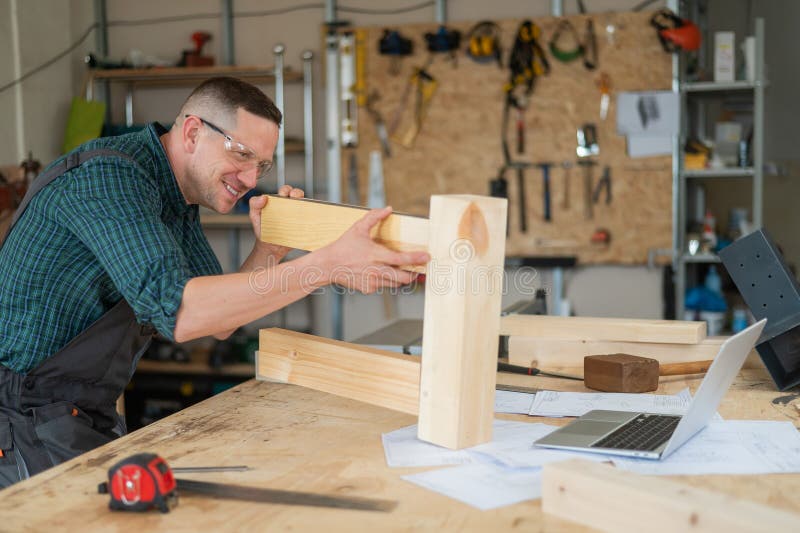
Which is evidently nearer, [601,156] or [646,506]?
[646,506]

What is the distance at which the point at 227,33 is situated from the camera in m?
5.33

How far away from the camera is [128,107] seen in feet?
18.0

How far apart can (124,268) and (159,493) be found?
1.83ft

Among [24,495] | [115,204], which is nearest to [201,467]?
[24,495]

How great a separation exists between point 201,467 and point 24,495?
0.28 meters

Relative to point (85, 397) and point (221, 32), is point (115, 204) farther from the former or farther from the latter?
point (221, 32)

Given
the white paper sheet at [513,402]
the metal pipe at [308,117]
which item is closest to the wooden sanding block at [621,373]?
the white paper sheet at [513,402]

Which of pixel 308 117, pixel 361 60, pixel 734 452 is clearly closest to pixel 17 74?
pixel 308 117

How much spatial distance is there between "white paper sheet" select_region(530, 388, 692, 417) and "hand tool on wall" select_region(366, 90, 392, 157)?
3.23 metres

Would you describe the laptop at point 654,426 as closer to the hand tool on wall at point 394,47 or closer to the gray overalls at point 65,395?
the gray overalls at point 65,395

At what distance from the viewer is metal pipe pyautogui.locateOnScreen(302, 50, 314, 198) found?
5102 mm

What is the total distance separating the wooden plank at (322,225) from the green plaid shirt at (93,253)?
8.7 inches

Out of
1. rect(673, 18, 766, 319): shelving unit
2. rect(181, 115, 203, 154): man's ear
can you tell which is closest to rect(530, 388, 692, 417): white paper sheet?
rect(181, 115, 203, 154): man's ear

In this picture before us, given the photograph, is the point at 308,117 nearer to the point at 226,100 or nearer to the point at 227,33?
the point at 227,33
